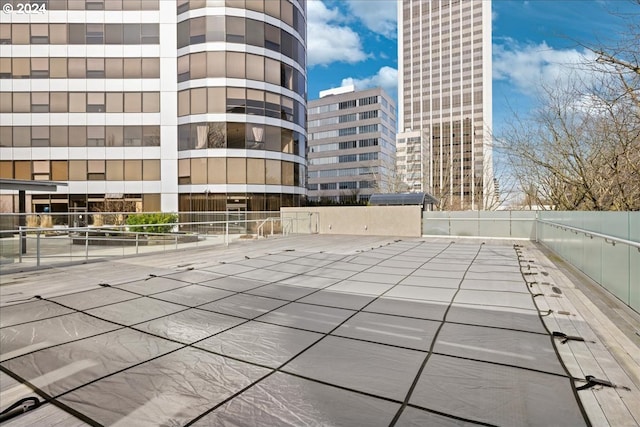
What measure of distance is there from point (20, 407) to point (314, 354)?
2.22 m

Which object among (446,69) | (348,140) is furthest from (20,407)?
(446,69)

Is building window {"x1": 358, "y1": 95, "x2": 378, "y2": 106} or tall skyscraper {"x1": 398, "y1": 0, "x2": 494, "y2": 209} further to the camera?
tall skyscraper {"x1": 398, "y1": 0, "x2": 494, "y2": 209}

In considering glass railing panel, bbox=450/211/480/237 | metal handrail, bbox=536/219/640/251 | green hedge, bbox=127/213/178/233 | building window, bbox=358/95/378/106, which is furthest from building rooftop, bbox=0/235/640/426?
building window, bbox=358/95/378/106

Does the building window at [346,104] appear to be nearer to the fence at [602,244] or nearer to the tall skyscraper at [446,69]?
the tall skyscraper at [446,69]

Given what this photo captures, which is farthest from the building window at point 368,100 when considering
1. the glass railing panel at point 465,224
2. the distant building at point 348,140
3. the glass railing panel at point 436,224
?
the glass railing panel at point 465,224

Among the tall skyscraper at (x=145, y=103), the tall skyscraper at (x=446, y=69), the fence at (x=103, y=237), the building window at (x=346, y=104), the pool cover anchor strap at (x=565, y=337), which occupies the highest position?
the tall skyscraper at (x=446, y=69)

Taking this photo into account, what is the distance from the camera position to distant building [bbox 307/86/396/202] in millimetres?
75000

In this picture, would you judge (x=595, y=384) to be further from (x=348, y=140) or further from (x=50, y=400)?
(x=348, y=140)

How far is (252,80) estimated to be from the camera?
2588cm

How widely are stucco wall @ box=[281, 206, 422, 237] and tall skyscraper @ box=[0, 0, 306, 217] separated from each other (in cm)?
610

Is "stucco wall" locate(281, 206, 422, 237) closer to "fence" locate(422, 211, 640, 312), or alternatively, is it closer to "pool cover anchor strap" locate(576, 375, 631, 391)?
"fence" locate(422, 211, 640, 312)

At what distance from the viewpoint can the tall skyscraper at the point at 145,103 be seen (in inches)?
1003

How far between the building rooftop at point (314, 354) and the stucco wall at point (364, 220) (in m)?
12.2

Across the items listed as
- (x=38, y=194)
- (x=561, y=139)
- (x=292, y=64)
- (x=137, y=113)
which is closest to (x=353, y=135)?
(x=292, y=64)
